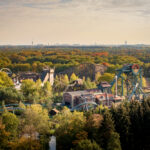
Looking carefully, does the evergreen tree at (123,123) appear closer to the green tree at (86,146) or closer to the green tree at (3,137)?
the green tree at (86,146)

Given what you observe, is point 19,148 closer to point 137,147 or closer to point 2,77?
→ point 137,147

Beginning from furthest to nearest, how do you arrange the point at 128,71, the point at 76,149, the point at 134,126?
the point at 128,71 < the point at 134,126 < the point at 76,149

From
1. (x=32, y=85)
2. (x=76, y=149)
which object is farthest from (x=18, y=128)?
(x=32, y=85)

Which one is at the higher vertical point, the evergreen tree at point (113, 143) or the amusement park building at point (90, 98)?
the amusement park building at point (90, 98)

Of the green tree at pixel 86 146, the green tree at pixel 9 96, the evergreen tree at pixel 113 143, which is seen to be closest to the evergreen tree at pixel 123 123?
the evergreen tree at pixel 113 143

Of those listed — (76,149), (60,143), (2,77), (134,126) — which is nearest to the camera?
(76,149)

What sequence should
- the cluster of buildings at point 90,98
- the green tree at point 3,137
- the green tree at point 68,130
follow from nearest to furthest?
the green tree at point 3,137
the green tree at point 68,130
the cluster of buildings at point 90,98

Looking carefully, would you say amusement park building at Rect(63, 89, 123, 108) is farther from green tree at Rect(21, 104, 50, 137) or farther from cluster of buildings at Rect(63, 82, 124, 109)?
green tree at Rect(21, 104, 50, 137)

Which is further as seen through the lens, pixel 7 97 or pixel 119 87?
pixel 119 87

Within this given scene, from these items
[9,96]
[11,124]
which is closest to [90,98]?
[9,96]

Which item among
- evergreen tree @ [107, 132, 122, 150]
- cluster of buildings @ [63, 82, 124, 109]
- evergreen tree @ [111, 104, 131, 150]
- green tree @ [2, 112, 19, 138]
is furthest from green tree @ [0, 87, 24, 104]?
evergreen tree @ [107, 132, 122, 150]

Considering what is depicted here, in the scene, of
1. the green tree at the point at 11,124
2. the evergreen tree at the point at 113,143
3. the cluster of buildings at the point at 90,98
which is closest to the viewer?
the evergreen tree at the point at 113,143
